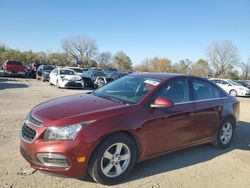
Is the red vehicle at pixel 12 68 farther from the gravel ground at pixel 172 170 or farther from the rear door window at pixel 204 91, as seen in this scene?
the rear door window at pixel 204 91

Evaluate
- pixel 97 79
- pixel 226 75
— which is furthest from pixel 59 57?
pixel 97 79

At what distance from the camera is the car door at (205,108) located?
5.44 meters

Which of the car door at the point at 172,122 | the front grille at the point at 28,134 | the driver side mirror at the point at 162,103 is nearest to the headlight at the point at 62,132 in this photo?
the front grille at the point at 28,134

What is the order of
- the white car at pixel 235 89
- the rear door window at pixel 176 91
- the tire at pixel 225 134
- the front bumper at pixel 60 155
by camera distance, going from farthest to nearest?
the white car at pixel 235 89
the tire at pixel 225 134
the rear door window at pixel 176 91
the front bumper at pixel 60 155

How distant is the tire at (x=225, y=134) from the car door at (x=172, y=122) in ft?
3.46

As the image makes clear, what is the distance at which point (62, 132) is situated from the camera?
3.82m

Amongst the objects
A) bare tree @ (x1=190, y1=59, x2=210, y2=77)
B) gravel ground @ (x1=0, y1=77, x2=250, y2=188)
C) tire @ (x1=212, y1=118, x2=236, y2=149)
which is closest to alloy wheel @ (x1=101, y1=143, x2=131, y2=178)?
gravel ground @ (x1=0, y1=77, x2=250, y2=188)

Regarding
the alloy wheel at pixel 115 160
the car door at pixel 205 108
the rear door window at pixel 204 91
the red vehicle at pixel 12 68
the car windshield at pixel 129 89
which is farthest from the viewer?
the red vehicle at pixel 12 68

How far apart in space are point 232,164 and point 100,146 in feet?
8.98

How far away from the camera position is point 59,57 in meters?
85.4

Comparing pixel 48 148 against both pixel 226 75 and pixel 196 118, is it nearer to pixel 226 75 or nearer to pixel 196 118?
pixel 196 118

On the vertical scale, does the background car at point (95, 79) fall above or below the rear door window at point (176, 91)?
below

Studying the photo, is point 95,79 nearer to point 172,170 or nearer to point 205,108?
point 205,108

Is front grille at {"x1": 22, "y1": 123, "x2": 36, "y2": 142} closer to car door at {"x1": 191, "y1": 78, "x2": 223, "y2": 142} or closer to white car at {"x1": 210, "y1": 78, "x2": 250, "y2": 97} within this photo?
car door at {"x1": 191, "y1": 78, "x2": 223, "y2": 142}
